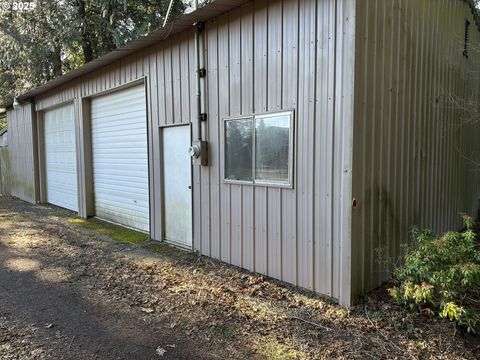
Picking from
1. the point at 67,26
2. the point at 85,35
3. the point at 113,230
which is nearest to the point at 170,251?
the point at 113,230

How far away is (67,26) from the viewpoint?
497 inches

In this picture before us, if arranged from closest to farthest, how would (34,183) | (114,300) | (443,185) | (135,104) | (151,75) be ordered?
(114,300) → (443,185) → (151,75) → (135,104) → (34,183)

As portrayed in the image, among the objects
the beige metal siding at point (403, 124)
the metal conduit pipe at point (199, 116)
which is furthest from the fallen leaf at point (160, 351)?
the metal conduit pipe at point (199, 116)

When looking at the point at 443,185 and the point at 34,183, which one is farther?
the point at 34,183

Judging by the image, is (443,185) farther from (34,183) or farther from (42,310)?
(34,183)

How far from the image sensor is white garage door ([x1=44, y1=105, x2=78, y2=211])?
1003cm

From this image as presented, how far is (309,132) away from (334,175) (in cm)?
58

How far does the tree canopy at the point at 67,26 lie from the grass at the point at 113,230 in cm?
681

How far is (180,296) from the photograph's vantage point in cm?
420

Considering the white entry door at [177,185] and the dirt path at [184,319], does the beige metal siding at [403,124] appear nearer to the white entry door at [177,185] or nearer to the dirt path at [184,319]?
the dirt path at [184,319]

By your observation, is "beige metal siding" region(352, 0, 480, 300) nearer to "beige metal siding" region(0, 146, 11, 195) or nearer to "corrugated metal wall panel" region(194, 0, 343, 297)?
"corrugated metal wall panel" region(194, 0, 343, 297)

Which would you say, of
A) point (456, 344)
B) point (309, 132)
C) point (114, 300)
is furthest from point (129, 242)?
point (456, 344)

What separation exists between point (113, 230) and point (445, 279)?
21.2 feet

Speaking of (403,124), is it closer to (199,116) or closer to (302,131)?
(302,131)
